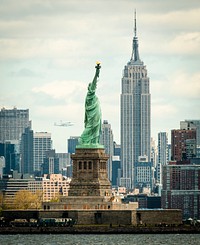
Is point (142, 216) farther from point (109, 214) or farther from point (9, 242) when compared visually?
point (9, 242)

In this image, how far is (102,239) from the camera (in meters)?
181

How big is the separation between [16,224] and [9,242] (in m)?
18.3

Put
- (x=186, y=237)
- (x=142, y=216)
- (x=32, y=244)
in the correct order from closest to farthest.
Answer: (x=32, y=244), (x=186, y=237), (x=142, y=216)

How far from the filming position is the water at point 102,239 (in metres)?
176

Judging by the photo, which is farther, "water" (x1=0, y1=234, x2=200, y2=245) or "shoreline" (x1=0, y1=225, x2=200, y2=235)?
"shoreline" (x1=0, y1=225, x2=200, y2=235)

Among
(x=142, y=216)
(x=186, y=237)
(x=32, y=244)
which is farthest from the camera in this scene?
(x=142, y=216)

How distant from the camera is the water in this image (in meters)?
176

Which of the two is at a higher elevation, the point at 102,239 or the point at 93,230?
the point at 93,230

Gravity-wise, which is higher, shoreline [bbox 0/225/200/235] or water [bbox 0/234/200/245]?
shoreline [bbox 0/225/200/235]

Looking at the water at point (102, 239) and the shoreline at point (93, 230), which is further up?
the shoreline at point (93, 230)

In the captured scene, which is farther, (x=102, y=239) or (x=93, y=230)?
(x=93, y=230)

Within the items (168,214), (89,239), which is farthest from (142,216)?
(89,239)

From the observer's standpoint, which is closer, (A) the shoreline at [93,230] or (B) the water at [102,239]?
(B) the water at [102,239]

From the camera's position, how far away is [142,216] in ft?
652
